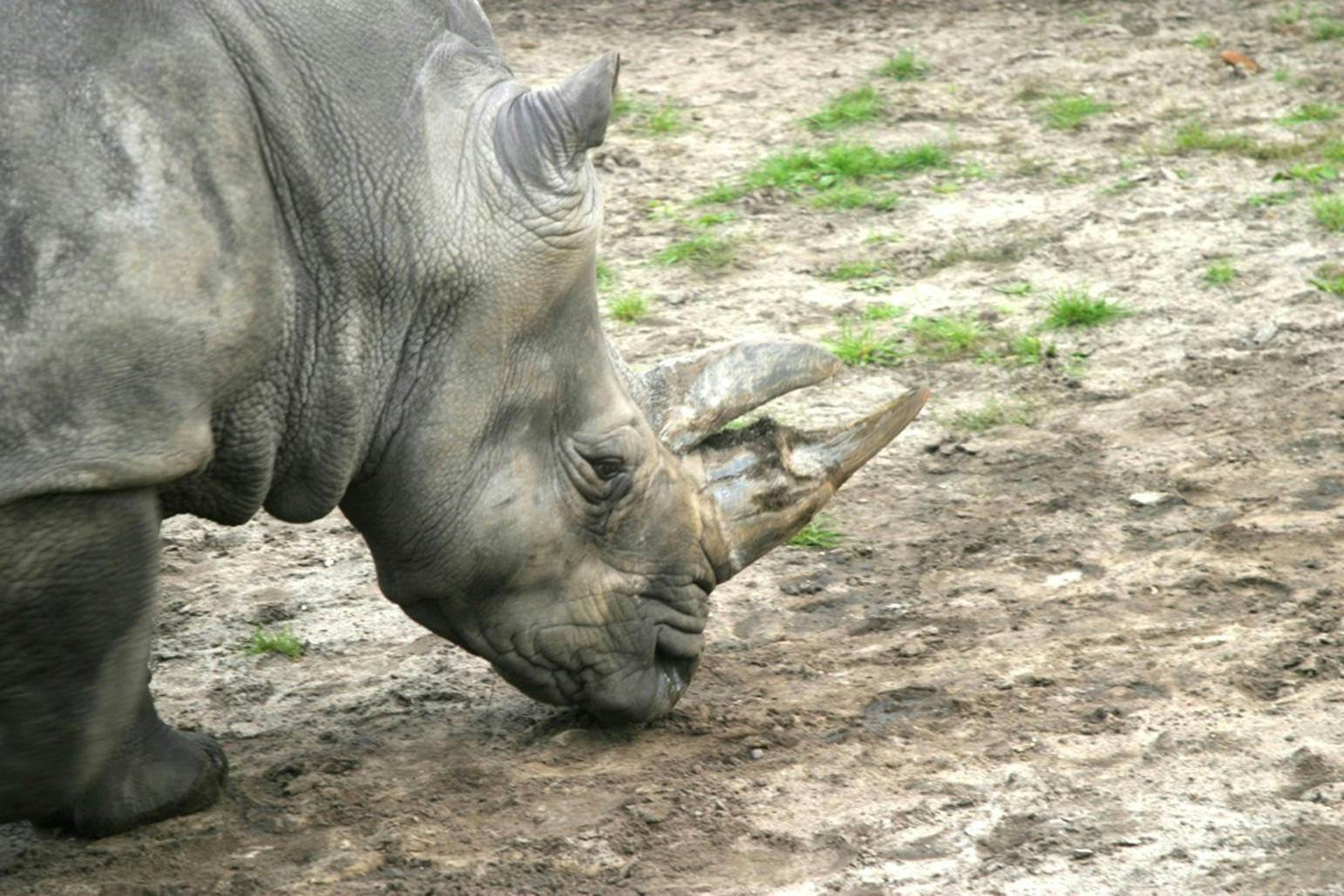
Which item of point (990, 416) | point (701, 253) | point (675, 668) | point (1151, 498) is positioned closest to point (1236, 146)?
point (701, 253)

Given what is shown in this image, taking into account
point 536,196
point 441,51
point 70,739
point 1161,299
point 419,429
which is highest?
point 441,51

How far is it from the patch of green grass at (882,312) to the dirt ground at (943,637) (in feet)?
0.21

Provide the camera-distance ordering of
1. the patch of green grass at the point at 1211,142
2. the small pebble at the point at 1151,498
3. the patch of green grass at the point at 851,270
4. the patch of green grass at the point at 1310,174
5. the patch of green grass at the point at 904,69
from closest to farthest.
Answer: the small pebble at the point at 1151,498
the patch of green grass at the point at 851,270
the patch of green grass at the point at 1310,174
the patch of green grass at the point at 1211,142
the patch of green grass at the point at 904,69

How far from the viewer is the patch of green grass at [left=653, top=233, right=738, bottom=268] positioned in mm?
8289

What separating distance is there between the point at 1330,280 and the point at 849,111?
282 centimetres

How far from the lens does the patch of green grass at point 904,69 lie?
34.1 ft

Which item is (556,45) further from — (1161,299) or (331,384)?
(331,384)

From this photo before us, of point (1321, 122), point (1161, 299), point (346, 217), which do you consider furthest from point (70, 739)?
point (1321, 122)

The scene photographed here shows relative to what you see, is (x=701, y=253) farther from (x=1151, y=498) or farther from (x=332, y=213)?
(x=332, y=213)

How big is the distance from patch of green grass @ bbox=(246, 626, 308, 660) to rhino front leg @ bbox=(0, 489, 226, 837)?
1485mm

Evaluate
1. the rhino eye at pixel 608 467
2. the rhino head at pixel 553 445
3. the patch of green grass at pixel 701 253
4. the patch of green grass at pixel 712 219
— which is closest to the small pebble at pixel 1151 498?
the rhino head at pixel 553 445

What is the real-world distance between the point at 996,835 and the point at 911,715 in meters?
0.69

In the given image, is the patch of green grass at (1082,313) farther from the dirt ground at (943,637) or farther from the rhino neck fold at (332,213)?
the rhino neck fold at (332,213)

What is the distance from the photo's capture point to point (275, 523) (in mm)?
6582
